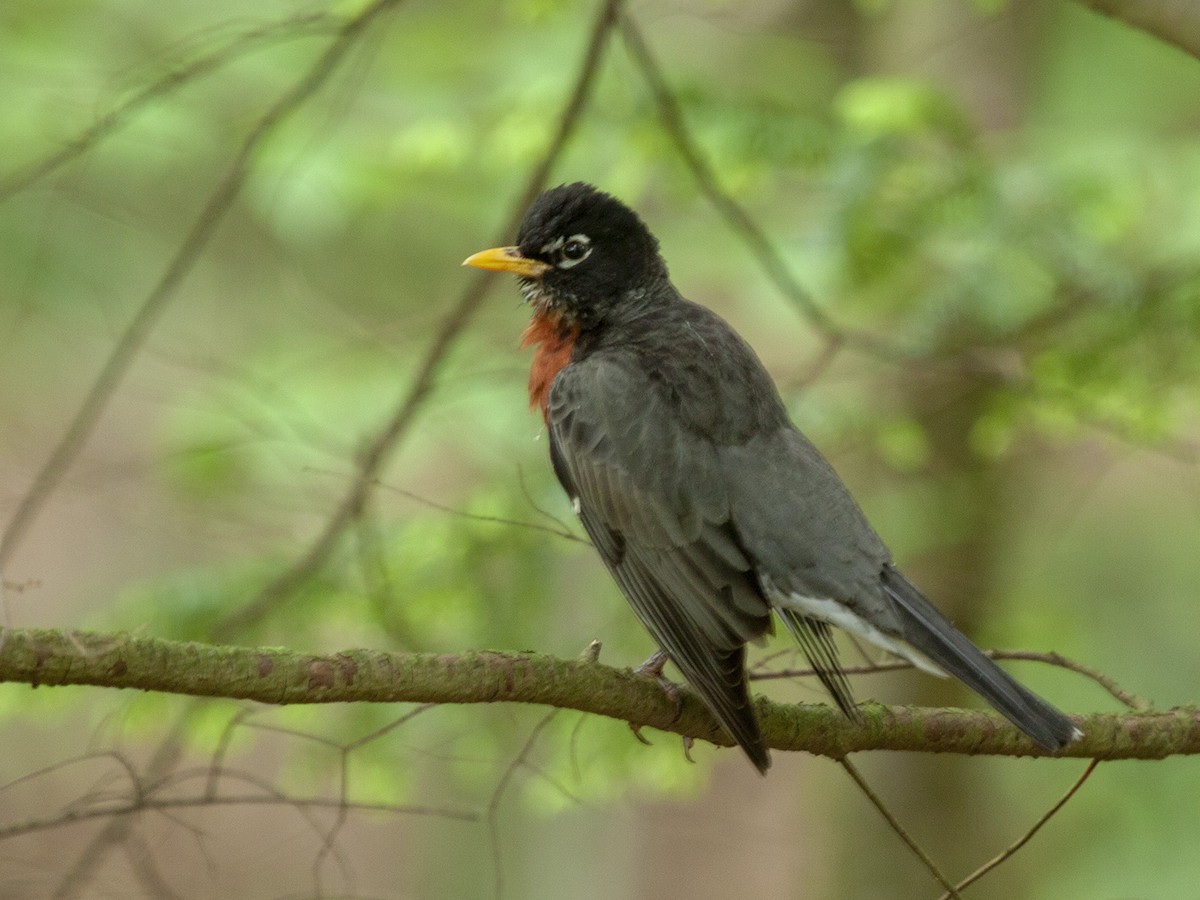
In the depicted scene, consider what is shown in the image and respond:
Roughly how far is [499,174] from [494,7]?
5.86ft

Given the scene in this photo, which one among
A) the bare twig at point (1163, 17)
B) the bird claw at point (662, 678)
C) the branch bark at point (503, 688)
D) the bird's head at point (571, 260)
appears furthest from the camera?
the bird's head at point (571, 260)

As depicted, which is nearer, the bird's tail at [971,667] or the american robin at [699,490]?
the bird's tail at [971,667]

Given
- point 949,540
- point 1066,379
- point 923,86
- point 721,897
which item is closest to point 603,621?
point 949,540

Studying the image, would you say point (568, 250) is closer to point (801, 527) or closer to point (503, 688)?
point (801, 527)

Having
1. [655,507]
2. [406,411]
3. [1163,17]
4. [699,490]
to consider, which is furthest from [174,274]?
[1163,17]

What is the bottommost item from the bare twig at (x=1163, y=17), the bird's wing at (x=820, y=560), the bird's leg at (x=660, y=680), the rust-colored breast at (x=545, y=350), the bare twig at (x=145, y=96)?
the bird's leg at (x=660, y=680)

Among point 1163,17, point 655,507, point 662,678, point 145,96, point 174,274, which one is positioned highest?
point 145,96

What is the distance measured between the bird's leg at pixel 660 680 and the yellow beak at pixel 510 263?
1.62 m

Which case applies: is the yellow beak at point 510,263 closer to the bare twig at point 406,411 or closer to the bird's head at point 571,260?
the bird's head at point 571,260

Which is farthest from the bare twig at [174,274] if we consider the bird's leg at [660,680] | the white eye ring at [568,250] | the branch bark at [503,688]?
the bird's leg at [660,680]

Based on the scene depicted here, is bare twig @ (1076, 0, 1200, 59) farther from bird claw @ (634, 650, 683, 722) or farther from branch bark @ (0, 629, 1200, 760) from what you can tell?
bird claw @ (634, 650, 683, 722)

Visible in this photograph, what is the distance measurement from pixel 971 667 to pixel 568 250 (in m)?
2.36

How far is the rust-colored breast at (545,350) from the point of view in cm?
497

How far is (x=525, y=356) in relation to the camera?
6.36 metres
